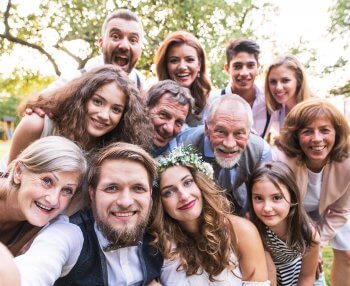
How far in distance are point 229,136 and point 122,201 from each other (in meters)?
1.45

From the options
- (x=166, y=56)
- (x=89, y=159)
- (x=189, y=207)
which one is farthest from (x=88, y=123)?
(x=166, y=56)

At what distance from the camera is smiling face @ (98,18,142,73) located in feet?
15.6

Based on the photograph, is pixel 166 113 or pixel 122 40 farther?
pixel 122 40

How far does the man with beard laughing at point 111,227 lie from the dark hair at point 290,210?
132 cm

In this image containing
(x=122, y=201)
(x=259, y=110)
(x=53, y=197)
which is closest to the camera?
(x=53, y=197)

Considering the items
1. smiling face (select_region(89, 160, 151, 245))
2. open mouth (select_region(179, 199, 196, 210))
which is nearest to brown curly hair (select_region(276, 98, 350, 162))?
open mouth (select_region(179, 199, 196, 210))

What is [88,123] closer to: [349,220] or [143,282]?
[143,282]

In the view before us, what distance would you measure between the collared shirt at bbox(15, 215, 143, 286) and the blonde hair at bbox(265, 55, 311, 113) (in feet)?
9.91

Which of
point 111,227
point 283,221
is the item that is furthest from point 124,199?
point 283,221

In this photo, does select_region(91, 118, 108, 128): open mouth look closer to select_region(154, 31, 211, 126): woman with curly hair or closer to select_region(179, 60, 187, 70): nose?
select_region(154, 31, 211, 126): woman with curly hair

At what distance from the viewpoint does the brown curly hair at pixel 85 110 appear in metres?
3.77

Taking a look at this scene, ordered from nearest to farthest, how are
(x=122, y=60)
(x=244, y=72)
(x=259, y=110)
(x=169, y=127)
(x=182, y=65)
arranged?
(x=169, y=127), (x=122, y=60), (x=182, y=65), (x=244, y=72), (x=259, y=110)

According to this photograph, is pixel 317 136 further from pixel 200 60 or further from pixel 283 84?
pixel 200 60

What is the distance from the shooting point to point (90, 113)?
12.3 ft
